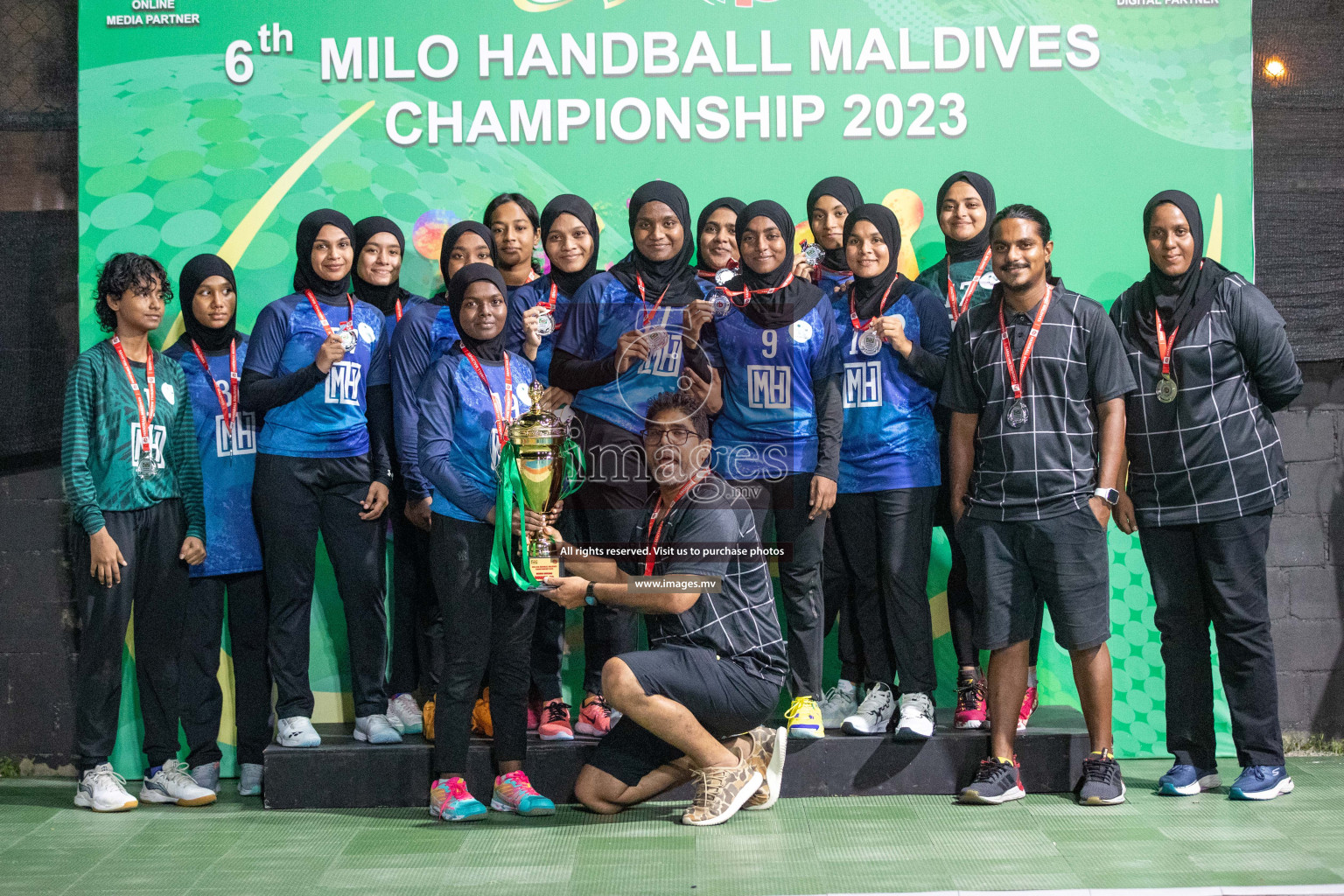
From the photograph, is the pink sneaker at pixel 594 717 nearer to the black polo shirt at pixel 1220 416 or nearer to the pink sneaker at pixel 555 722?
the pink sneaker at pixel 555 722

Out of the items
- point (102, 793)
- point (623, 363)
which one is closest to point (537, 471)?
point (623, 363)

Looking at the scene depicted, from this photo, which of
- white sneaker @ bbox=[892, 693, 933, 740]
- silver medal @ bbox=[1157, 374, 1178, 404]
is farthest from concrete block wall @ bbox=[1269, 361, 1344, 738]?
white sneaker @ bbox=[892, 693, 933, 740]

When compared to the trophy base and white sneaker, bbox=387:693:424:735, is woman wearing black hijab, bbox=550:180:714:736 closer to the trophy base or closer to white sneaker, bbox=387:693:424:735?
the trophy base

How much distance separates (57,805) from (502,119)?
2.77m

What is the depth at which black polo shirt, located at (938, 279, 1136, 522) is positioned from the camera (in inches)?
152

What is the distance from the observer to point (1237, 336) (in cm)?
398

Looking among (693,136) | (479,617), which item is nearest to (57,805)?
(479,617)

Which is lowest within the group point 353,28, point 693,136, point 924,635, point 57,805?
point 57,805

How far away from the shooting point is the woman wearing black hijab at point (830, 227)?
→ 4.38 m

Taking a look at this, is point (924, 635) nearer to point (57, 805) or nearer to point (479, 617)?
point (479, 617)

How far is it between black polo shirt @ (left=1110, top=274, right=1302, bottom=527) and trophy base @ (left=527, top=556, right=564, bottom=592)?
6.14 ft

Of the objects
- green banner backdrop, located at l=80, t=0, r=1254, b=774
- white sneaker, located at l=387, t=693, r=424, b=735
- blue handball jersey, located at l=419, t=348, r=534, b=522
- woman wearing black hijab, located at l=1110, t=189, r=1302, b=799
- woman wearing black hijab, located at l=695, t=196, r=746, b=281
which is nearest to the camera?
blue handball jersey, located at l=419, t=348, r=534, b=522

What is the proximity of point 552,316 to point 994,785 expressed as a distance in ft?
6.80

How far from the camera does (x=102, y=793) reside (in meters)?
4.06
